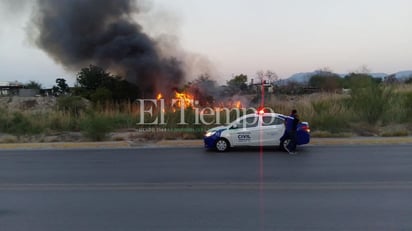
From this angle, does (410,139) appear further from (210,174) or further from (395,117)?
(210,174)

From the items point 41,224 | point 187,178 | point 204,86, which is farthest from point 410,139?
point 204,86

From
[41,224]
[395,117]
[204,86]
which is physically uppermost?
[204,86]

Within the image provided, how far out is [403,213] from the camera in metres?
5.58

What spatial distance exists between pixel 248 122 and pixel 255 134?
51 cm

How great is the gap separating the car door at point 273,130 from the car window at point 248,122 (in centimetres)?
27

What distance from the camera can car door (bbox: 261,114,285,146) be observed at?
536 inches

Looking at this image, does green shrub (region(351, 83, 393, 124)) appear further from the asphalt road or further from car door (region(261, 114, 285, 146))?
the asphalt road

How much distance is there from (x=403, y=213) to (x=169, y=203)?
336cm

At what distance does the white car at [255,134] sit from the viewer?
Answer: 13.7 metres

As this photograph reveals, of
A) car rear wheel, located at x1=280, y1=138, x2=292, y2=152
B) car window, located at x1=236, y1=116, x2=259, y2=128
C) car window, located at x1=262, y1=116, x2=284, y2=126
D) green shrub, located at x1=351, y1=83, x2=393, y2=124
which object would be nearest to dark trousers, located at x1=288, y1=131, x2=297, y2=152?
car rear wheel, located at x1=280, y1=138, x2=292, y2=152

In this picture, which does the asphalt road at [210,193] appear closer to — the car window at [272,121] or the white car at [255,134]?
the white car at [255,134]

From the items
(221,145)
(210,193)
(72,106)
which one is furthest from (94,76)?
(210,193)

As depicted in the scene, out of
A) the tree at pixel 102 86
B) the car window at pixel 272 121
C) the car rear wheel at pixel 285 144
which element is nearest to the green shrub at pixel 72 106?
the tree at pixel 102 86

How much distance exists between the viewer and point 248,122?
1394 centimetres
